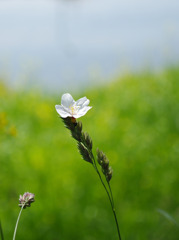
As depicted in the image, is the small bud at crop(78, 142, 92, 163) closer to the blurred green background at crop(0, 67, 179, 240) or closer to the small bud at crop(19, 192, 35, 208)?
the small bud at crop(19, 192, 35, 208)

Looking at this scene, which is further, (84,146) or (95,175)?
(95,175)

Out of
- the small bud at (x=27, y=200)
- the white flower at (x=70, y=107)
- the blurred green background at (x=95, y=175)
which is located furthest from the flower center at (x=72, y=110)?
the blurred green background at (x=95, y=175)

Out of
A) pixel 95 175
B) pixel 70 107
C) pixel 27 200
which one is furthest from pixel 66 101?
pixel 95 175

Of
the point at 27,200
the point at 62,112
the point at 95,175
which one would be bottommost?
the point at 27,200

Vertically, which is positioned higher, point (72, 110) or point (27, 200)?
point (72, 110)

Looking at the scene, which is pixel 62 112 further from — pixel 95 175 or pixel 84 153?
pixel 95 175

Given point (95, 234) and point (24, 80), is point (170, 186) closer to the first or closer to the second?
point (95, 234)

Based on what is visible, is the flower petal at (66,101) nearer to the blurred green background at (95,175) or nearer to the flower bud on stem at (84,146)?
the flower bud on stem at (84,146)
